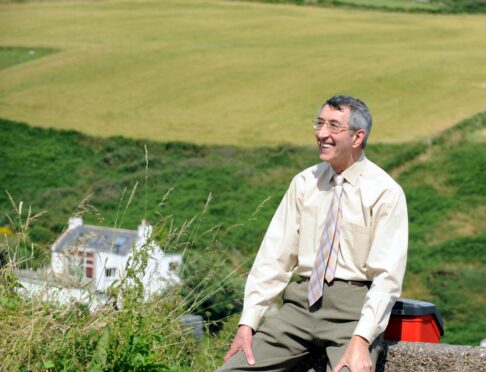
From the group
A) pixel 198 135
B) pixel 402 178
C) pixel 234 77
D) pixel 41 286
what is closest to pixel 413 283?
pixel 402 178

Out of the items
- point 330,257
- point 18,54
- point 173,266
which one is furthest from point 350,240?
point 18,54

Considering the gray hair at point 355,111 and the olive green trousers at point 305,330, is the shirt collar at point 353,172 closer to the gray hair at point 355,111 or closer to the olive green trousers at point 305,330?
the gray hair at point 355,111

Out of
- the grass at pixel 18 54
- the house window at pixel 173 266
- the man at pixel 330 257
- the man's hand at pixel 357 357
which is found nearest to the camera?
the man's hand at pixel 357 357

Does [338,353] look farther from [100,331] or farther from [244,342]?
[100,331]

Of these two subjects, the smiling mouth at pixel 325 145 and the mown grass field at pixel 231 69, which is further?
the mown grass field at pixel 231 69

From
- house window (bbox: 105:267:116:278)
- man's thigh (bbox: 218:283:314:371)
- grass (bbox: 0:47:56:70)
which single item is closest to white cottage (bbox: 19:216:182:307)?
house window (bbox: 105:267:116:278)

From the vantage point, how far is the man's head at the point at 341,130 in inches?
123

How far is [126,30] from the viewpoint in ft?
116

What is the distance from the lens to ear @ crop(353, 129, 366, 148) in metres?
3.12

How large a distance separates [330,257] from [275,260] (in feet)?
0.64

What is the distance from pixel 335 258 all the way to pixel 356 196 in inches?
7.9

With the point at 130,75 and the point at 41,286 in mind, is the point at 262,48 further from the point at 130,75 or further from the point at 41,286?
the point at 41,286

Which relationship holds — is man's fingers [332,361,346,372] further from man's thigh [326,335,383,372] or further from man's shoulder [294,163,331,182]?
man's shoulder [294,163,331,182]

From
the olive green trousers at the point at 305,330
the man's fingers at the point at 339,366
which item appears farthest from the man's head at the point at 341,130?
the man's fingers at the point at 339,366
